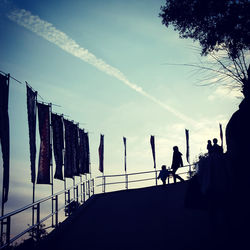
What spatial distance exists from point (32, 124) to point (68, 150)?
3898 millimetres

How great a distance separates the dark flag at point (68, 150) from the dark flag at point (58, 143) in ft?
2.03

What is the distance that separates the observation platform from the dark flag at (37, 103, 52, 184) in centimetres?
204

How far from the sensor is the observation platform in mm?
5273

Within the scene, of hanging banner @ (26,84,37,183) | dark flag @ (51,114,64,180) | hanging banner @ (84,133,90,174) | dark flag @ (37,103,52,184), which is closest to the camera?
hanging banner @ (26,84,37,183)

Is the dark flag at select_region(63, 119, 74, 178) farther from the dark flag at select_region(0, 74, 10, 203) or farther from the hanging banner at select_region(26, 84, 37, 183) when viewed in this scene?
the dark flag at select_region(0, 74, 10, 203)

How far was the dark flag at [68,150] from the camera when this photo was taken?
12476mm

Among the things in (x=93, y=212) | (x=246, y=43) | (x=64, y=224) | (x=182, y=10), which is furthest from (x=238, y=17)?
(x=64, y=224)

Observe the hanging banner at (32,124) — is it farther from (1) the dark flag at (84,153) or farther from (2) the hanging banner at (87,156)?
(2) the hanging banner at (87,156)

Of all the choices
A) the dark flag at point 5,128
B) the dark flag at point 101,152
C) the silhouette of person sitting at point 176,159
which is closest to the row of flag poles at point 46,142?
the dark flag at point 5,128

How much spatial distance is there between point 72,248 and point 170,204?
4.47 m

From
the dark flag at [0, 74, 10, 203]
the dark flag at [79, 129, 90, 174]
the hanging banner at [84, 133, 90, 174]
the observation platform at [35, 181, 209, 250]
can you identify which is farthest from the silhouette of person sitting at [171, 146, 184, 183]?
the dark flag at [0, 74, 10, 203]

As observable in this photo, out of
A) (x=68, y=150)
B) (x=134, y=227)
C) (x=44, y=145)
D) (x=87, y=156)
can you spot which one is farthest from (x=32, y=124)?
(x=87, y=156)

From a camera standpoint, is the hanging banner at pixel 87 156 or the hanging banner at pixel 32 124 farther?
the hanging banner at pixel 87 156

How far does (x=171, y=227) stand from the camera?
628cm
